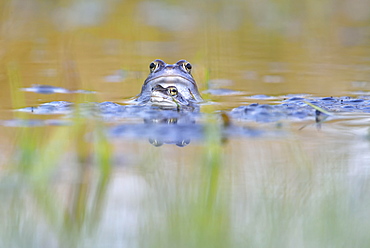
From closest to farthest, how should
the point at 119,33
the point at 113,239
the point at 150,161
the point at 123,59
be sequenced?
the point at 113,239 → the point at 150,161 → the point at 123,59 → the point at 119,33

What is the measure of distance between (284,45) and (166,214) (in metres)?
8.66

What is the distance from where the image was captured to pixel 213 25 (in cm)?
1257

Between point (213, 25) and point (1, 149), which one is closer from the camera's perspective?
point (1, 149)

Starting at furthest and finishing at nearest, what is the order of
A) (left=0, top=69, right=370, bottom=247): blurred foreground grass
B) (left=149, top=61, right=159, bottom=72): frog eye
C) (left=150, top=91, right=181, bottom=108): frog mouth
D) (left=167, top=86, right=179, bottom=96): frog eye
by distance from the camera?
(left=149, top=61, right=159, bottom=72): frog eye
(left=167, top=86, right=179, bottom=96): frog eye
(left=150, top=91, right=181, bottom=108): frog mouth
(left=0, top=69, right=370, bottom=247): blurred foreground grass

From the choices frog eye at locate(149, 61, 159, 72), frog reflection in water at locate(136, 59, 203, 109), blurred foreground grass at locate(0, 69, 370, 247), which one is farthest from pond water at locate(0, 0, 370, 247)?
frog eye at locate(149, 61, 159, 72)

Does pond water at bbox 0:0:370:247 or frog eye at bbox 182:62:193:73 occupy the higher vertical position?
frog eye at bbox 182:62:193:73

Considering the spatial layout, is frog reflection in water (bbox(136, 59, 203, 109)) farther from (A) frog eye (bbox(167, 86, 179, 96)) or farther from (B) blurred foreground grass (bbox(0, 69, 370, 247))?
(B) blurred foreground grass (bbox(0, 69, 370, 247))

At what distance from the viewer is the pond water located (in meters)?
2.00

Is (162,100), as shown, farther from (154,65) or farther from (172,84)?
(154,65)

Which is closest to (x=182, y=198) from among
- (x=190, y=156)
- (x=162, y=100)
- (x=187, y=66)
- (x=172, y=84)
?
(x=190, y=156)

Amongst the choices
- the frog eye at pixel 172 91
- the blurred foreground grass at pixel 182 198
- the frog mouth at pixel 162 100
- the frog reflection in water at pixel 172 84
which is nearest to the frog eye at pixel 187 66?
the frog reflection in water at pixel 172 84

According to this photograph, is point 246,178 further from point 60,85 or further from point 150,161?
point 60,85

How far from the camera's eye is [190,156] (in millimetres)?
3238

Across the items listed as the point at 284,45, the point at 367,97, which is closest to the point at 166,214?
the point at 367,97
